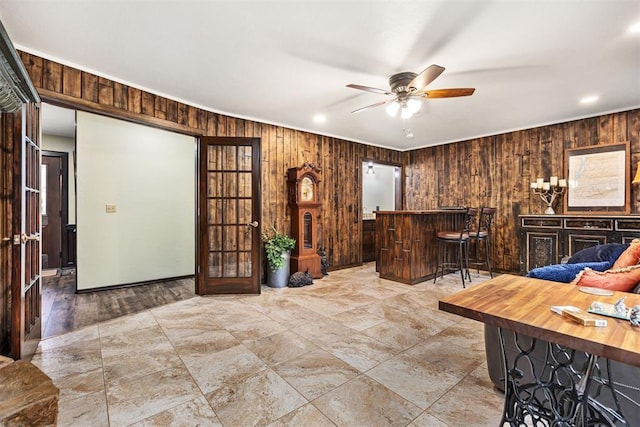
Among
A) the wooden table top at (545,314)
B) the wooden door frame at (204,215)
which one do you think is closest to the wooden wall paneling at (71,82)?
the wooden door frame at (204,215)

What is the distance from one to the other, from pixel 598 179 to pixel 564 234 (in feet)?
3.36

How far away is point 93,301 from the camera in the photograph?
11.9 ft

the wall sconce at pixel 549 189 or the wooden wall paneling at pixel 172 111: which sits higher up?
the wooden wall paneling at pixel 172 111

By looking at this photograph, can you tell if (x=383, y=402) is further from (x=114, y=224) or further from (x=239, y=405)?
(x=114, y=224)

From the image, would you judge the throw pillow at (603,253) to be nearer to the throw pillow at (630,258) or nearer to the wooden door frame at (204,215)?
the throw pillow at (630,258)

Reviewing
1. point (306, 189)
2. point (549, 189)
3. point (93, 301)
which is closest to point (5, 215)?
point (93, 301)

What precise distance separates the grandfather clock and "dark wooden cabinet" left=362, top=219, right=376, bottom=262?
165 centimetres

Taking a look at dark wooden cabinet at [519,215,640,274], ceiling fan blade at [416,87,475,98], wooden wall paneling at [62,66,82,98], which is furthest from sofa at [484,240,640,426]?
wooden wall paneling at [62,66,82,98]

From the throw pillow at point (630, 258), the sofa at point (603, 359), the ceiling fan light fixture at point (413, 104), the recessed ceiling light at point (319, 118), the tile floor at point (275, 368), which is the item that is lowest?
the tile floor at point (275, 368)

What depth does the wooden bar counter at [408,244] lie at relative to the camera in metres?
4.46

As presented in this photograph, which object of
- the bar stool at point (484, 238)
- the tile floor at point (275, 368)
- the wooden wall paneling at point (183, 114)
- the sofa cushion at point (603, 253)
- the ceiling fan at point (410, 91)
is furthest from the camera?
the bar stool at point (484, 238)

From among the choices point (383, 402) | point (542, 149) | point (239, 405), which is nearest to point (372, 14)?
point (383, 402)

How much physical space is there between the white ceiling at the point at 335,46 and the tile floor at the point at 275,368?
2.45 m

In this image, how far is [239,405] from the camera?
170 centimetres
